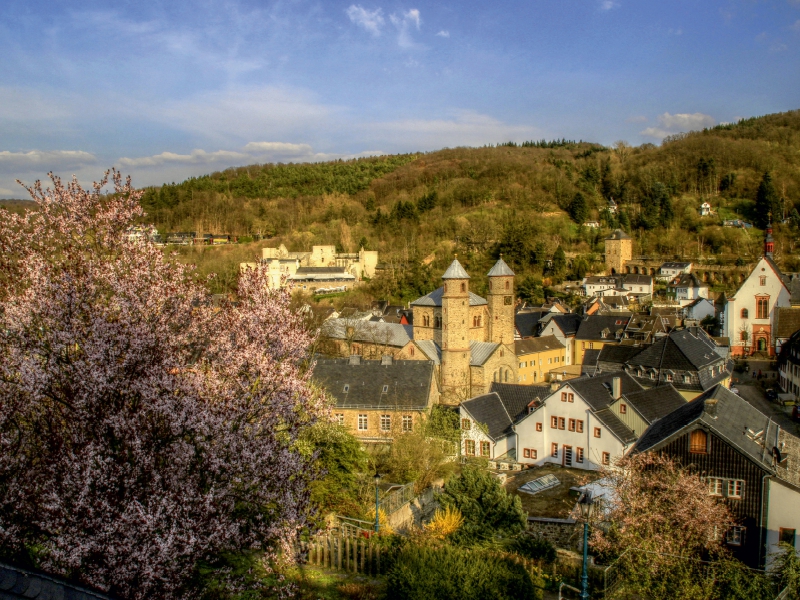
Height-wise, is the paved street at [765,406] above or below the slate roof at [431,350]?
below

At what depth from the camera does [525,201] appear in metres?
96.8

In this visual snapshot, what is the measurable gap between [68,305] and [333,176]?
5037 inches

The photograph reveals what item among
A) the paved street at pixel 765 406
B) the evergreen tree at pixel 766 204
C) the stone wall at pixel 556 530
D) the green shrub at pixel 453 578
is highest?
the evergreen tree at pixel 766 204

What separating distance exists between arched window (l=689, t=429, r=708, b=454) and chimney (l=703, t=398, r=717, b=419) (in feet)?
2.20

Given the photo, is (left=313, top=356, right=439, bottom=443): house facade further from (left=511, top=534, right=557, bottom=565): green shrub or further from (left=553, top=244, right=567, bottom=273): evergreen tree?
(left=553, top=244, right=567, bottom=273): evergreen tree

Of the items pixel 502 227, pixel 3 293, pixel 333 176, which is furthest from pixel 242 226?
pixel 3 293

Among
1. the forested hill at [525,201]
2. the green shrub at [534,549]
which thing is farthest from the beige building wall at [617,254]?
the green shrub at [534,549]

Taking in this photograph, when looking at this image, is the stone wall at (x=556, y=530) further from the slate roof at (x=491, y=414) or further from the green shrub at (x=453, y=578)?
the slate roof at (x=491, y=414)

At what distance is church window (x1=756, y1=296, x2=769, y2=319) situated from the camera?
4628 cm

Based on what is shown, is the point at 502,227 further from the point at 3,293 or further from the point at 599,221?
the point at 3,293

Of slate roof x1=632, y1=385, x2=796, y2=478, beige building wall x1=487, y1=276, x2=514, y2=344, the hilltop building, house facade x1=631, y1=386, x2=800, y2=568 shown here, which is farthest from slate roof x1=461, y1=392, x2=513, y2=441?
the hilltop building

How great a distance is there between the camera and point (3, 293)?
322 inches

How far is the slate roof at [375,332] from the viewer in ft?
134

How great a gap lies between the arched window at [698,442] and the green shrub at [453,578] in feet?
28.7
